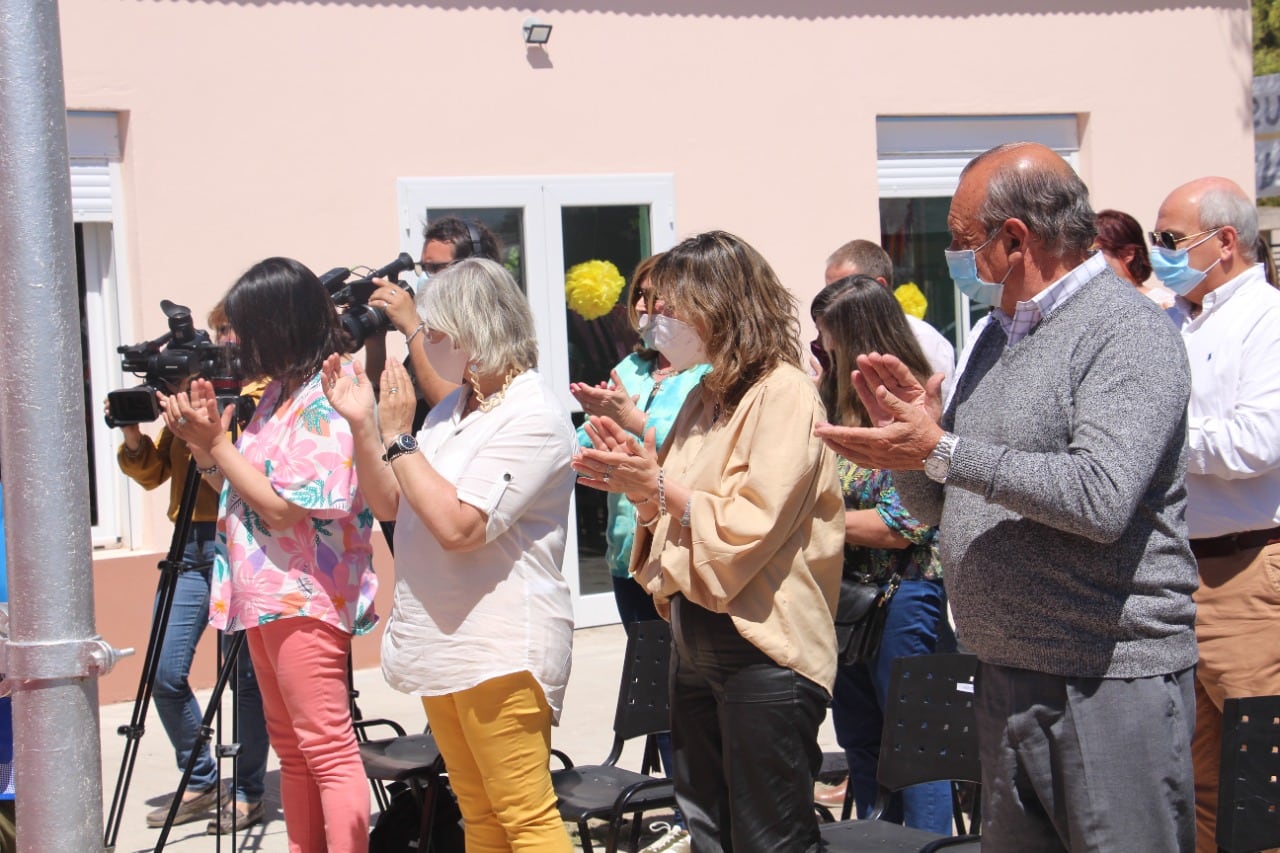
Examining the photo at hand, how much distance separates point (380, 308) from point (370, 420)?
2.86 feet

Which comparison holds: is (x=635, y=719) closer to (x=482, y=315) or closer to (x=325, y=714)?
→ (x=325, y=714)

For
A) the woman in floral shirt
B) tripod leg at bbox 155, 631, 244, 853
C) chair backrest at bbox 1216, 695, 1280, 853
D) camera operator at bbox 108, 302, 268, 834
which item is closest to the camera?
chair backrest at bbox 1216, 695, 1280, 853

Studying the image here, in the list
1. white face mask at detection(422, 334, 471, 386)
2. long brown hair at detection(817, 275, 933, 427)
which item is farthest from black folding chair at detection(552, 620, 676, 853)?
white face mask at detection(422, 334, 471, 386)

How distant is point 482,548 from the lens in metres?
3.49

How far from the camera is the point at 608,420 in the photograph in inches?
123

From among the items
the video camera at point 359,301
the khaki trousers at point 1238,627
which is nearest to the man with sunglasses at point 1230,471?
the khaki trousers at point 1238,627

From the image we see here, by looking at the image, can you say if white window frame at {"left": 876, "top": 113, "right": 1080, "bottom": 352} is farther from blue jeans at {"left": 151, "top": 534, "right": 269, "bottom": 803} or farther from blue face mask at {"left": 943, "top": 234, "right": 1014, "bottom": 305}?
blue face mask at {"left": 943, "top": 234, "right": 1014, "bottom": 305}

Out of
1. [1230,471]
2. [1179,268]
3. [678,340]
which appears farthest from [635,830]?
[1179,268]

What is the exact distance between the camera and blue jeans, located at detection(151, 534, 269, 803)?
511 cm

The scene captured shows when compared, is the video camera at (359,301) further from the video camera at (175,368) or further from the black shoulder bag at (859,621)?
the black shoulder bag at (859,621)

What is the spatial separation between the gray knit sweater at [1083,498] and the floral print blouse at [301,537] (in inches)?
74.4

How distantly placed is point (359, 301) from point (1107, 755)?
2.89 metres

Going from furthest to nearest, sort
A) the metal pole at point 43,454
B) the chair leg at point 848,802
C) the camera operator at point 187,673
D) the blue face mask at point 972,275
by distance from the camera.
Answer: the camera operator at point 187,673 < the chair leg at point 848,802 < the blue face mask at point 972,275 < the metal pole at point 43,454

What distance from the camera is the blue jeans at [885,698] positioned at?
3.92m
